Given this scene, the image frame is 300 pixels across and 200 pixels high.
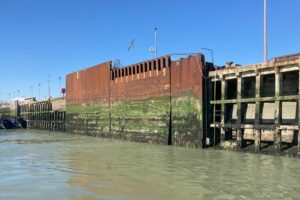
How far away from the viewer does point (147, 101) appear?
84.6 feet

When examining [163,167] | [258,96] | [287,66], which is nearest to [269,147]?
[258,96]

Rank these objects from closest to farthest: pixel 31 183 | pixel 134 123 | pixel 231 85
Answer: pixel 31 183, pixel 231 85, pixel 134 123

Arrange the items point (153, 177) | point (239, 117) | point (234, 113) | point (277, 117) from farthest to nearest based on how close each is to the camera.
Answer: point (234, 113)
point (239, 117)
point (277, 117)
point (153, 177)

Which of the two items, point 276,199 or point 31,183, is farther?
point 31,183

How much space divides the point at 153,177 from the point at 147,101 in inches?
568

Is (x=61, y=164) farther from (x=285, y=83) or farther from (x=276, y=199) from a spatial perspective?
(x=285, y=83)

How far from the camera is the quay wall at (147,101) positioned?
21.4m

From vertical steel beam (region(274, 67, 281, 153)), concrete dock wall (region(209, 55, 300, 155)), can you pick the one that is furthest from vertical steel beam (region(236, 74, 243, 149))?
vertical steel beam (region(274, 67, 281, 153))

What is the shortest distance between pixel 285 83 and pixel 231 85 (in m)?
3.37

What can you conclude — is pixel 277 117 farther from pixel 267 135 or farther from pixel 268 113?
pixel 268 113

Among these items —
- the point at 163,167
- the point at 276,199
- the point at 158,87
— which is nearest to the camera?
the point at 276,199

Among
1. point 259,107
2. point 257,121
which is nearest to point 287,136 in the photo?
point 257,121

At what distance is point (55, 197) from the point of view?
894 centimetres

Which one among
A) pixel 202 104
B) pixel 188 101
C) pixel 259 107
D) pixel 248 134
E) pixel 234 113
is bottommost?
pixel 248 134
